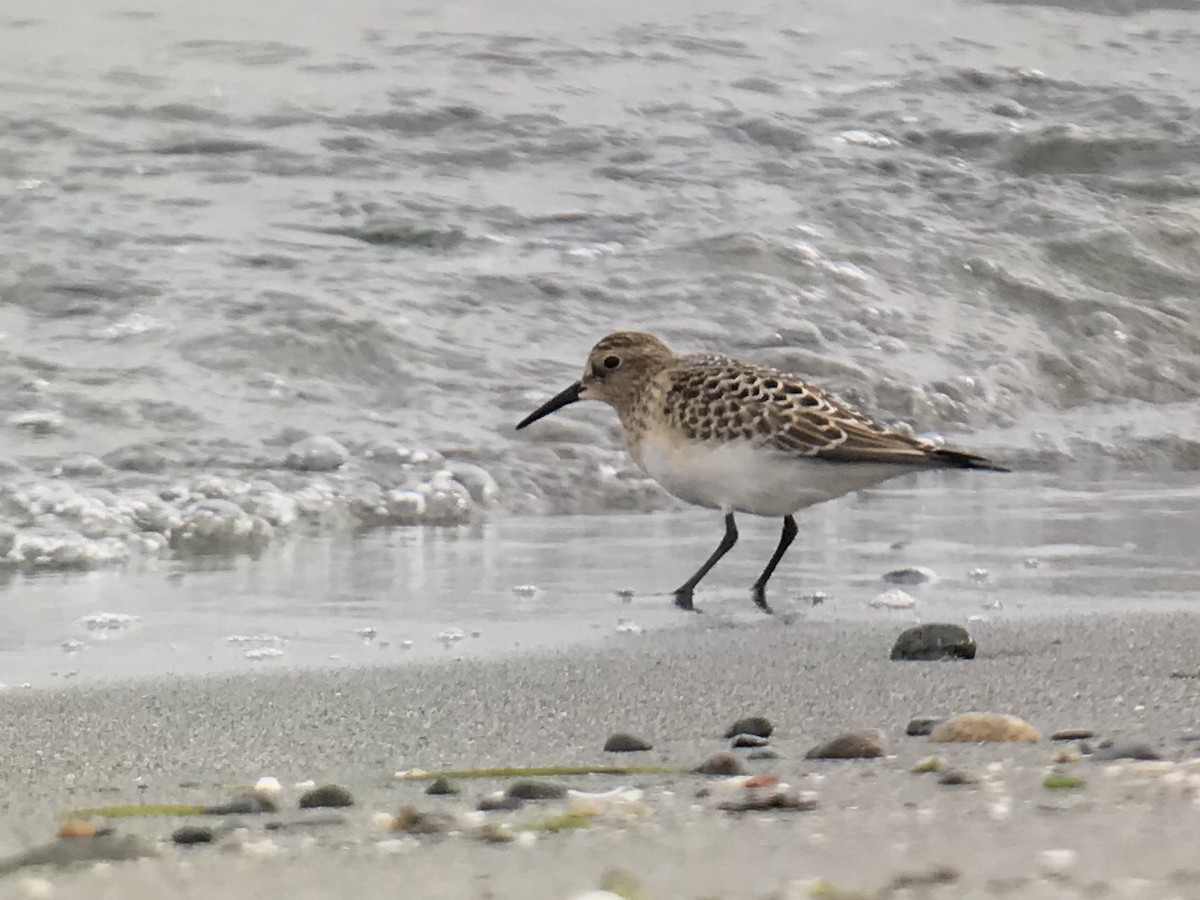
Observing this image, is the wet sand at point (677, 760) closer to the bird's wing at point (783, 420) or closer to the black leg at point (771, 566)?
the black leg at point (771, 566)

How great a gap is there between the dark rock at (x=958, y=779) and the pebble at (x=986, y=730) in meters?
0.39

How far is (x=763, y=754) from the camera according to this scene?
3025mm

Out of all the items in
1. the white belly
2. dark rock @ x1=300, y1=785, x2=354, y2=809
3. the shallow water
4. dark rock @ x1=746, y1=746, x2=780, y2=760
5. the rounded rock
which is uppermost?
dark rock @ x1=300, y1=785, x2=354, y2=809

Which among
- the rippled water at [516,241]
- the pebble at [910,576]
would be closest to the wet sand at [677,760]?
the pebble at [910,576]

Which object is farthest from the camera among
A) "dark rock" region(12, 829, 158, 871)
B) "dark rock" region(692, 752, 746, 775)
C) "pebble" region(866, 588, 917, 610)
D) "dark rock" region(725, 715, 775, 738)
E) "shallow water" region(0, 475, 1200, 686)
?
"pebble" region(866, 588, 917, 610)

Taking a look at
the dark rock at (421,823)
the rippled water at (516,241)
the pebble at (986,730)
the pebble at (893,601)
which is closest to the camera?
the dark rock at (421,823)

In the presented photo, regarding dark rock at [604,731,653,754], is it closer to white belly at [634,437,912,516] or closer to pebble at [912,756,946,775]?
pebble at [912,756,946,775]

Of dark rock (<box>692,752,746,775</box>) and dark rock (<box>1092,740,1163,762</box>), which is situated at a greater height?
dark rock (<box>1092,740,1163,762</box>)

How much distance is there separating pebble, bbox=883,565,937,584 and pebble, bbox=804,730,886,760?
224 cm

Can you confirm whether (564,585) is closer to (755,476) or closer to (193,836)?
(755,476)

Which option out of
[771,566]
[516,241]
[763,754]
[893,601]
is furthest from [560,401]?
[763,754]

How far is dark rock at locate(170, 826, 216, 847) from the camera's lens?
7.72ft

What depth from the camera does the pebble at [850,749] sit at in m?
2.90

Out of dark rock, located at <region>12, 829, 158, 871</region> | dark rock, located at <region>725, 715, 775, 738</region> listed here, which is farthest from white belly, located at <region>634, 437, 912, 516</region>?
dark rock, located at <region>12, 829, 158, 871</region>
